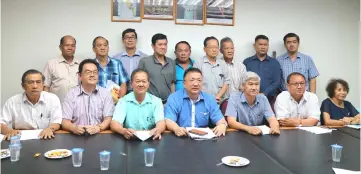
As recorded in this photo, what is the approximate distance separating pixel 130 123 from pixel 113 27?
6.35 feet

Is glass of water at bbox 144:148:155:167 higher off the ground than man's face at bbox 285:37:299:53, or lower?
lower

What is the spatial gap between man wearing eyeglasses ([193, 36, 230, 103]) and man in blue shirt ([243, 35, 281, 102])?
533 mm

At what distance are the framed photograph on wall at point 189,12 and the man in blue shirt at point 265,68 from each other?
86cm

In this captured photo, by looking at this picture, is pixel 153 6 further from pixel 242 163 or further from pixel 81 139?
pixel 242 163

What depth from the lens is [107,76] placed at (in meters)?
3.46

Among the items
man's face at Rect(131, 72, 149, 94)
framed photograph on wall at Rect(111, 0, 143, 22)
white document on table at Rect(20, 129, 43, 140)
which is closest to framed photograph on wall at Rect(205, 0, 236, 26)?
framed photograph on wall at Rect(111, 0, 143, 22)

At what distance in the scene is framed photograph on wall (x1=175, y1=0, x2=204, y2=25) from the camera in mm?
4238

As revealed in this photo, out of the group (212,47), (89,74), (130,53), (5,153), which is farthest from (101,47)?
(5,153)

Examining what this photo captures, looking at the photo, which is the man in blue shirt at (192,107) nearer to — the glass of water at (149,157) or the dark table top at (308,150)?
the dark table top at (308,150)

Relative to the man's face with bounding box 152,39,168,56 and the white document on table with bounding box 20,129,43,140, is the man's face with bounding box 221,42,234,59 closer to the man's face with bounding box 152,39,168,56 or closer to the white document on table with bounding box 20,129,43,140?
the man's face with bounding box 152,39,168,56

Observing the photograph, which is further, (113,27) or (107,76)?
(113,27)

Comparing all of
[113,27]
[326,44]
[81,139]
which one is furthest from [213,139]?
[326,44]

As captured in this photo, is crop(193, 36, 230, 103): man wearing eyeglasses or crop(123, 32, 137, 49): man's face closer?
crop(193, 36, 230, 103): man wearing eyeglasses

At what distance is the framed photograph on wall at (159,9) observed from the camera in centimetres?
418
